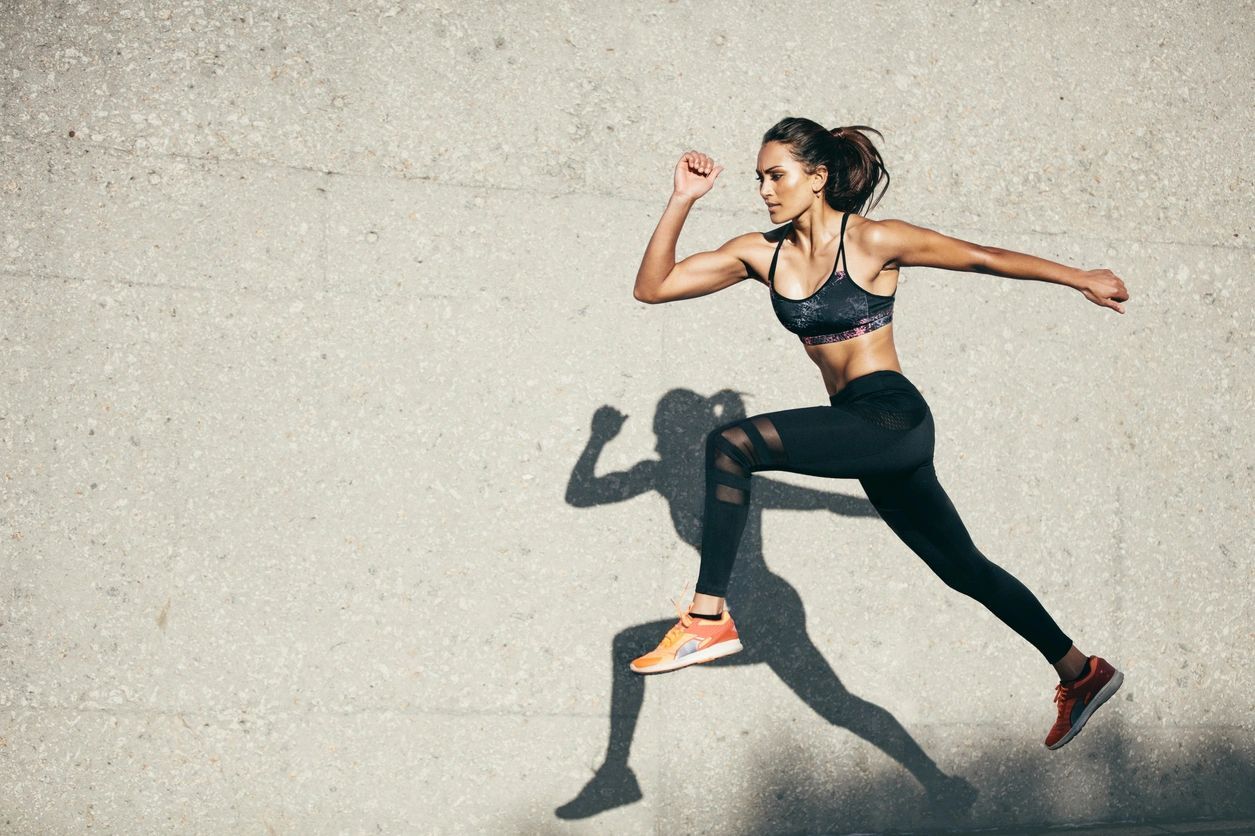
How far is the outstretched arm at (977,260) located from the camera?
3.30m

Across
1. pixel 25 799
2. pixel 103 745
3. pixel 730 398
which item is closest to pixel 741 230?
pixel 730 398

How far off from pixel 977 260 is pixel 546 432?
1.90 metres

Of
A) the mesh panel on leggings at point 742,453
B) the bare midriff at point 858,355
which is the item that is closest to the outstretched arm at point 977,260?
the bare midriff at point 858,355

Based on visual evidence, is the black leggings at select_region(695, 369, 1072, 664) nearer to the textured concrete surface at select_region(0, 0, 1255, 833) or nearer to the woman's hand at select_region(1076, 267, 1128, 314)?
the woman's hand at select_region(1076, 267, 1128, 314)

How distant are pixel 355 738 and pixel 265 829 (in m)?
0.46

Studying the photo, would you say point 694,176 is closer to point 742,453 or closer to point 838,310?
point 838,310

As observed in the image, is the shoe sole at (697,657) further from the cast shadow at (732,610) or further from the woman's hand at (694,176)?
the cast shadow at (732,610)

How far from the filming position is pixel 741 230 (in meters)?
4.84

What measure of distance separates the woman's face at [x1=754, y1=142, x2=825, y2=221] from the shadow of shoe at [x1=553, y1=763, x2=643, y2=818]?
94.2 inches

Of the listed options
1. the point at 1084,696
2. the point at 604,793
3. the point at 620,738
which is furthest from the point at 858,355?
the point at 604,793

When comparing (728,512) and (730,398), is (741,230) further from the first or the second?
(728,512)

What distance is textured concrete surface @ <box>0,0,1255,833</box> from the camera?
4406 mm

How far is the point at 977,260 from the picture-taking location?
3.39 meters

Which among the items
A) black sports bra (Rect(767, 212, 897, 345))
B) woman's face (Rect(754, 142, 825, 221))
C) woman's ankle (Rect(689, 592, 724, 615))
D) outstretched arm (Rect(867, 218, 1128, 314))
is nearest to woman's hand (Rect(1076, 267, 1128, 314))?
outstretched arm (Rect(867, 218, 1128, 314))
